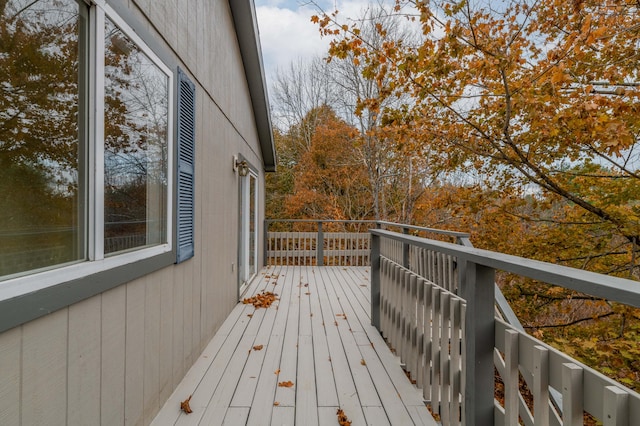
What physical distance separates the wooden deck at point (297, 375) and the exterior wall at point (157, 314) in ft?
0.70

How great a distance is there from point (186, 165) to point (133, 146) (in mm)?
757

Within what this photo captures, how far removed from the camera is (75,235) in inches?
56.4

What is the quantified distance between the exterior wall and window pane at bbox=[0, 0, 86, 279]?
28 centimetres

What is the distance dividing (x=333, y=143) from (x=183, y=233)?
10276 mm

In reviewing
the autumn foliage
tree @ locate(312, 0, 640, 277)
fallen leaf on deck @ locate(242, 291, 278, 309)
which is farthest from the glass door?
tree @ locate(312, 0, 640, 277)

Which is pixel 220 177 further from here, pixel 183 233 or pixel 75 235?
pixel 75 235

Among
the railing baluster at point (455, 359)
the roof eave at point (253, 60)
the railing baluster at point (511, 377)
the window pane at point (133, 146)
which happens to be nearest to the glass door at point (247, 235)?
the roof eave at point (253, 60)

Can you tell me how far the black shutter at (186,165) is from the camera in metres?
2.56

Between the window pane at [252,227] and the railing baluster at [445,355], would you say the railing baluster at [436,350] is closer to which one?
the railing baluster at [445,355]

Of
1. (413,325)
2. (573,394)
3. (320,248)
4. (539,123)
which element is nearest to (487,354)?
(573,394)

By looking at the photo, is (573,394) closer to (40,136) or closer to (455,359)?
(455,359)

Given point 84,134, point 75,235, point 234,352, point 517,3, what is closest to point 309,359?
point 234,352

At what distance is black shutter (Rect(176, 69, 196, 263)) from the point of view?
2.56 meters

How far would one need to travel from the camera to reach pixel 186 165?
2684mm
